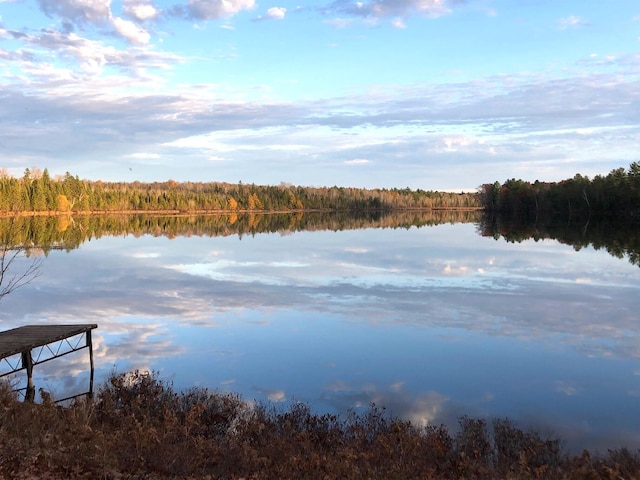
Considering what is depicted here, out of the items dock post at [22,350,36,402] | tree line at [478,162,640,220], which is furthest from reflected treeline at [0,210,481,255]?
tree line at [478,162,640,220]

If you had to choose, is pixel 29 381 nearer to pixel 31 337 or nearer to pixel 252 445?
pixel 31 337

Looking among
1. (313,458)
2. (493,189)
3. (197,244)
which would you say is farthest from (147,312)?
(493,189)

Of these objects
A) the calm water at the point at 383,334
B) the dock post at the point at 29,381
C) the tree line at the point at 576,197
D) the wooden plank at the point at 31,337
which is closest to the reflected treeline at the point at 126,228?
the calm water at the point at 383,334

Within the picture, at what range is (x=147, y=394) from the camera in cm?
1088

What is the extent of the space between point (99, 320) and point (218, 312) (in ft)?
12.9

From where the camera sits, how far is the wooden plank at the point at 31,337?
1092 cm

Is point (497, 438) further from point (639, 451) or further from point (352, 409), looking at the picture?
point (352, 409)

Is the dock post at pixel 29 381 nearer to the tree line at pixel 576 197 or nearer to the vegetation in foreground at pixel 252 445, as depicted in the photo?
the vegetation in foreground at pixel 252 445

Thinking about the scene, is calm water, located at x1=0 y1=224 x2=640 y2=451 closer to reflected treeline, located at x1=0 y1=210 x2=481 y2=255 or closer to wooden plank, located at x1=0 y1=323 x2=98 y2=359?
wooden plank, located at x1=0 y1=323 x2=98 y2=359

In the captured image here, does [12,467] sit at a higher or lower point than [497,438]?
higher

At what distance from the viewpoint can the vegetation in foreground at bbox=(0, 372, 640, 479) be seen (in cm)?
695

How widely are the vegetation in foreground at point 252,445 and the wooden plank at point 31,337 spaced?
37.5 inches

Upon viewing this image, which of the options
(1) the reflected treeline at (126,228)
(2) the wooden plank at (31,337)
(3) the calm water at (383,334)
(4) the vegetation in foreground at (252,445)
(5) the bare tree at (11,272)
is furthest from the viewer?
(1) the reflected treeline at (126,228)

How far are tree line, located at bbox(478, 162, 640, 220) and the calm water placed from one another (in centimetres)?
6346
